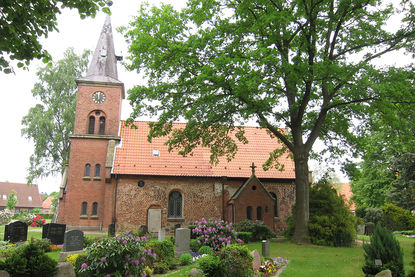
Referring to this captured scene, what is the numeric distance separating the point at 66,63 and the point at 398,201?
3135 cm

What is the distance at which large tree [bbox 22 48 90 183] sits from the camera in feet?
99.7

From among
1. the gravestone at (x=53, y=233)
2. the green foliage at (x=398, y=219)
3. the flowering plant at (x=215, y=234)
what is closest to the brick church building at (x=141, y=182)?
the gravestone at (x=53, y=233)

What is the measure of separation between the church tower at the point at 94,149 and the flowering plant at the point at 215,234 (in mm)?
10392

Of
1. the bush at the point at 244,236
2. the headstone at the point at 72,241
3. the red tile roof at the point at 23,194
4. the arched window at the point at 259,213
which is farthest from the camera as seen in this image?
the red tile roof at the point at 23,194

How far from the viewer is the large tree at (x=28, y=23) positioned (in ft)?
23.4

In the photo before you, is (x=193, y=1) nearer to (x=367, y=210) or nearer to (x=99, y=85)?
(x=99, y=85)

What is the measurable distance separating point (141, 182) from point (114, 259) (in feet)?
49.8

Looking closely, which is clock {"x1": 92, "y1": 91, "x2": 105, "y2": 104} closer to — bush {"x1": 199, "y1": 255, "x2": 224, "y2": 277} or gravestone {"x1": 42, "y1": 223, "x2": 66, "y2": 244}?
gravestone {"x1": 42, "y1": 223, "x2": 66, "y2": 244}

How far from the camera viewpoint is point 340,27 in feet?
51.3

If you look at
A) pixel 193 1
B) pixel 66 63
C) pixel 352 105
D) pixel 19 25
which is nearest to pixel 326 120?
pixel 352 105

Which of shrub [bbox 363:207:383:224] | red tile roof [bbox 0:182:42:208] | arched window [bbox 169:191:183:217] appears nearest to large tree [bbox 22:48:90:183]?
arched window [bbox 169:191:183:217]

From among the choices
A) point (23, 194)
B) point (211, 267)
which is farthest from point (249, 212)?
point (23, 194)

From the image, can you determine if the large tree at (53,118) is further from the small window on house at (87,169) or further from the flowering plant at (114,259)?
the flowering plant at (114,259)

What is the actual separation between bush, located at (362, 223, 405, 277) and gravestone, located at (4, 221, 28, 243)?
15.8 meters
